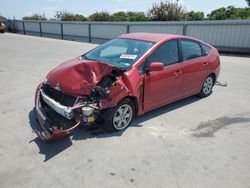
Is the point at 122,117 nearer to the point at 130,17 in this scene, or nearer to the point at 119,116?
the point at 119,116

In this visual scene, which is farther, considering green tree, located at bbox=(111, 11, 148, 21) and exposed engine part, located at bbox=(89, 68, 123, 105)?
green tree, located at bbox=(111, 11, 148, 21)

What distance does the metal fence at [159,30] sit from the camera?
1551 cm

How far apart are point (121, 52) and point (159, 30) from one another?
50.4 feet

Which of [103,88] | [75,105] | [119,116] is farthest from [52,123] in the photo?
[119,116]

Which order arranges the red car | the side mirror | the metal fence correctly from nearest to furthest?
the red car
the side mirror
the metal fence

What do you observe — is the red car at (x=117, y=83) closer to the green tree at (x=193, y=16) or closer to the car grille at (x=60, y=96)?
the car grille at (x=60, y=96)

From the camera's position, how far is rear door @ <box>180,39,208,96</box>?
5.18 metres

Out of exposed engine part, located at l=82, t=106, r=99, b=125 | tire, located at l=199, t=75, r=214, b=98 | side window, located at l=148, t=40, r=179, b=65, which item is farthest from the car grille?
tire, located at l=199, t=75, r=214, b=98

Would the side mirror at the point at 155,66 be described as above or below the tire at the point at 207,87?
above

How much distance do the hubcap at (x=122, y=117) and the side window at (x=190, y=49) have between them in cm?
189

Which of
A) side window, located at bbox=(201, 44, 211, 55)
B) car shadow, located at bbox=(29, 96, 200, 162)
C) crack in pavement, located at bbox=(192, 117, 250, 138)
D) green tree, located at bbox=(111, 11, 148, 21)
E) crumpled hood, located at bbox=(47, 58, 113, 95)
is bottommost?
crack in pavement, located at bbox=(192, 117, 250, 138)

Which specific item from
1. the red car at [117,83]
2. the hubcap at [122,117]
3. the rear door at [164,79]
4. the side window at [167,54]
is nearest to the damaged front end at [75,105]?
the red car at [117,83]

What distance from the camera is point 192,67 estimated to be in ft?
17.4

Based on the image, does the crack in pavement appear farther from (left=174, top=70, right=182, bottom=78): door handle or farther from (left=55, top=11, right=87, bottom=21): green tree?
(left=55, top=11, right=87, bottom=21): green tree
